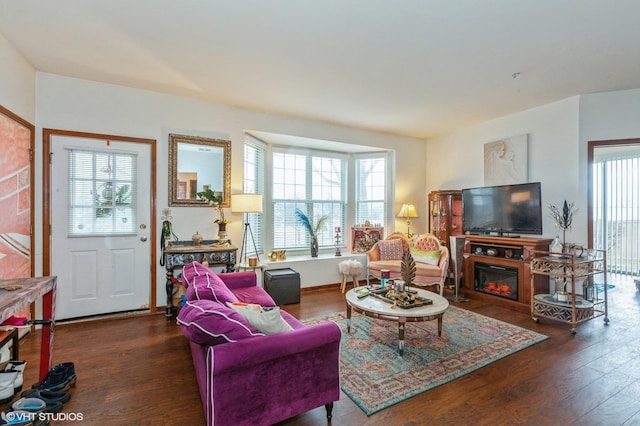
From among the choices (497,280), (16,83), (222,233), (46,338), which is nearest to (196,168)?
(222,233)

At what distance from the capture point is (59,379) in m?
2.10

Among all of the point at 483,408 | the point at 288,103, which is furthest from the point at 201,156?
the point at 483,408

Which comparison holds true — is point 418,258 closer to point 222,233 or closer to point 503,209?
point 503,209

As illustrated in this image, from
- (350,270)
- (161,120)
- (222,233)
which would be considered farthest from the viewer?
(350,270)

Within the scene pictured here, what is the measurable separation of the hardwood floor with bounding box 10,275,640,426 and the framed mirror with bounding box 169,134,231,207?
1631 mm

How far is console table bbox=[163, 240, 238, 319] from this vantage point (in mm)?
3447

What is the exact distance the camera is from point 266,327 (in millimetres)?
1659

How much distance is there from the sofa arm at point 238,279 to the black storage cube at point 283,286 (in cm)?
62

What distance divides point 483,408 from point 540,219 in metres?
2.92

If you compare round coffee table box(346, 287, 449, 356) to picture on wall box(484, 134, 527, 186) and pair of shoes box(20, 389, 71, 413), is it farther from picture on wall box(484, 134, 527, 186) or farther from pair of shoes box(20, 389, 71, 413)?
picture on wall box(484, 134, 527, 186)

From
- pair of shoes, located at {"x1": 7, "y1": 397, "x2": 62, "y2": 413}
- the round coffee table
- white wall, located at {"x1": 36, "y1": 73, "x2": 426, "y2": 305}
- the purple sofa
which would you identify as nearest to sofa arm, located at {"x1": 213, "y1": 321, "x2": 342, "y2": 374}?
the purple sofa

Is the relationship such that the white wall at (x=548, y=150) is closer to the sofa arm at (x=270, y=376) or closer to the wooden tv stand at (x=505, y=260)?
the wooden tv stand at (x=505, y=260)

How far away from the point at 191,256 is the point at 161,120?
1.77 meters

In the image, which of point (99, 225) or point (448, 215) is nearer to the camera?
point (99, 225)
